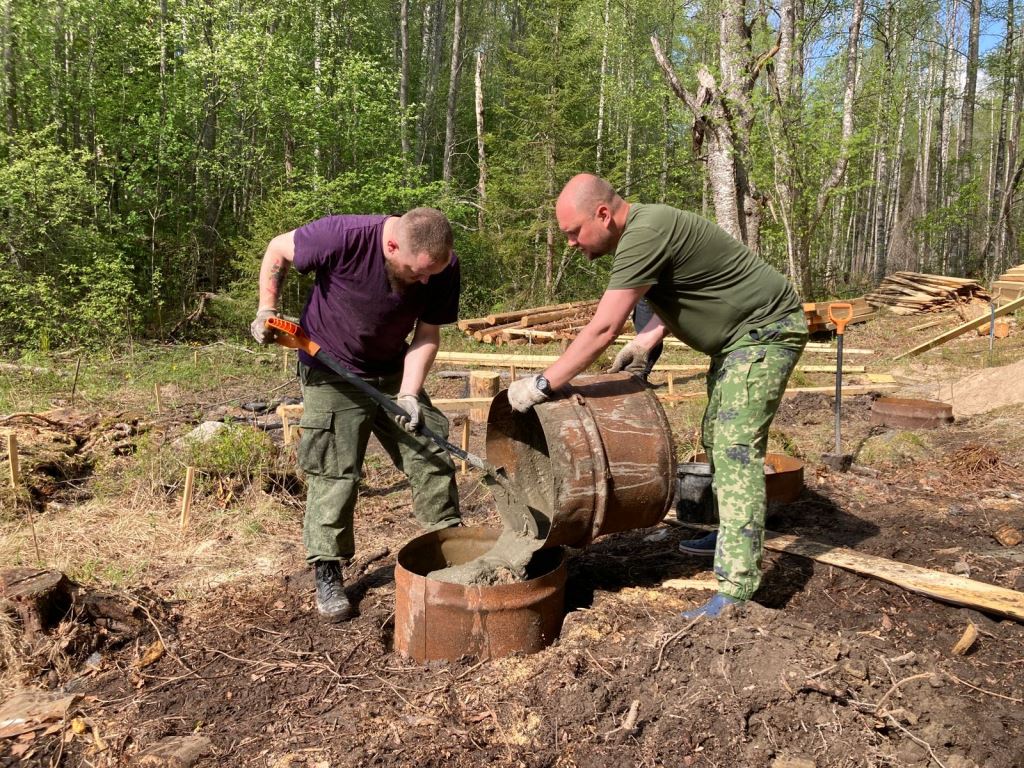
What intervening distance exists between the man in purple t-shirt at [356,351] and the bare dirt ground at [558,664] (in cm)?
48

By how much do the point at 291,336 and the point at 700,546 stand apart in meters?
2.43

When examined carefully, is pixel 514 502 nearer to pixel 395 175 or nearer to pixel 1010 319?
pixel 1010 319

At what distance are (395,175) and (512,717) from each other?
16329 mm

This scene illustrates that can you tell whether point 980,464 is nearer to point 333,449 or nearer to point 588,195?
point 588,195

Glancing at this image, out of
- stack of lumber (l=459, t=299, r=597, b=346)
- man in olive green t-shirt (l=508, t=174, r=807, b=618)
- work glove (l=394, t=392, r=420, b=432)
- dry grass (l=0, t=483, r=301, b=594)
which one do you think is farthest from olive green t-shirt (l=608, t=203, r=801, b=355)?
stack of lumber (l=459, t=299, r=597, b=346)

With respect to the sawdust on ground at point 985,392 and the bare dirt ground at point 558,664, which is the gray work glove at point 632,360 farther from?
the sawdust on ground at point 985,392

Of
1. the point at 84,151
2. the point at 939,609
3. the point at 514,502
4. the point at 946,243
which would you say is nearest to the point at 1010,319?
the point at 939,609

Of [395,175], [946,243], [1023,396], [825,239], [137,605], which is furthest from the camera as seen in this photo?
[946,243]

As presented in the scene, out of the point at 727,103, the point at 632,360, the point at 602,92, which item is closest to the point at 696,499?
the point at 632,360

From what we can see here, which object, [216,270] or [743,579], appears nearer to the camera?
[743,579]

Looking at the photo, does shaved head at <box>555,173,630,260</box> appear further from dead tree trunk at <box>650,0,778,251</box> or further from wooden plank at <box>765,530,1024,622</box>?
dead tree trunk at <box>650,0,778,251</box>

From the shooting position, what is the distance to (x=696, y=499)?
180 inches

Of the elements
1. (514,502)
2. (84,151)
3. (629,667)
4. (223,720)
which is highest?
(84,151)

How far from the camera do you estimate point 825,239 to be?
26.2 metres
